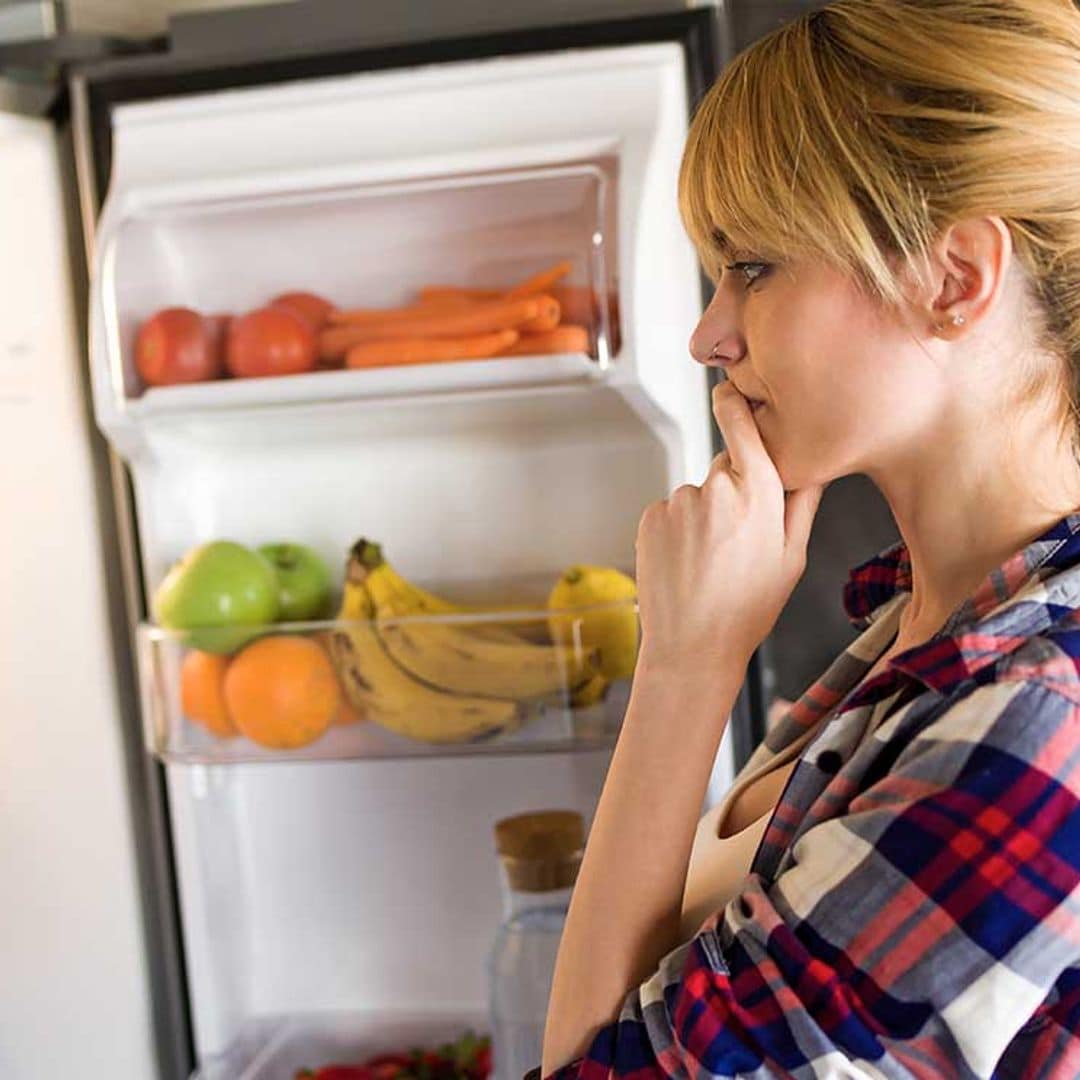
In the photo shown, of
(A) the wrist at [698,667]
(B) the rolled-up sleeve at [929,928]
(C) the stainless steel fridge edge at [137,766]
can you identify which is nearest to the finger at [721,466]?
(A) the wrist at [698,667]

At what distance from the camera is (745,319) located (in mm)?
813

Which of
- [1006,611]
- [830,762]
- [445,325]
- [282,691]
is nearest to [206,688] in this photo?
[282,691]

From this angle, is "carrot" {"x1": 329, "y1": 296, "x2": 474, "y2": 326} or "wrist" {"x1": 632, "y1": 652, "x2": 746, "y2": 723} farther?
"carrot" {"x1": 329, "y1": 296, "x2": 474, "y2": 326}

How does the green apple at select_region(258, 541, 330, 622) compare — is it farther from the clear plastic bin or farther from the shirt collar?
the shirt collar

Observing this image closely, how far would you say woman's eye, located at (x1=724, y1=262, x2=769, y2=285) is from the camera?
2.60 ft

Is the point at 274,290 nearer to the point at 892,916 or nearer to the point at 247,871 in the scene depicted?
the point at 247,871

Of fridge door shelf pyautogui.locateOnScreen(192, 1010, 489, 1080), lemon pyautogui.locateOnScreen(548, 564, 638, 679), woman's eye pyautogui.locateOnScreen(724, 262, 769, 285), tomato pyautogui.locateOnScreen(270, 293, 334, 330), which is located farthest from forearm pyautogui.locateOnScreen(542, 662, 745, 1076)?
fridge door shelf pyautogui.locateOnScreen(192, 1010, 489, 1080)

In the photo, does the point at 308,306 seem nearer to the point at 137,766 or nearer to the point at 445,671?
the point at 445,671

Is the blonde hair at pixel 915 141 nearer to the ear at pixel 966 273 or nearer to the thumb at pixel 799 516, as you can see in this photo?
the ear at pixel 966 273

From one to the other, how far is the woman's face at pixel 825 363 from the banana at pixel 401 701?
640 mm

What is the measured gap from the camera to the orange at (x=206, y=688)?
1.42m

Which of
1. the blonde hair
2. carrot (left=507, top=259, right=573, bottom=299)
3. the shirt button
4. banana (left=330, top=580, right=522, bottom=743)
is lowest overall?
banana (left=330, top=580, right=522, bottom=743)

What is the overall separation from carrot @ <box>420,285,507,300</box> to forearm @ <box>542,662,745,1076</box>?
64cm

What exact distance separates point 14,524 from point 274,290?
37cm
